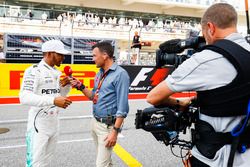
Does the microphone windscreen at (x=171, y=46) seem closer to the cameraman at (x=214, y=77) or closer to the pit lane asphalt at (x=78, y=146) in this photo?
the cameraman at (x=214, y=77)

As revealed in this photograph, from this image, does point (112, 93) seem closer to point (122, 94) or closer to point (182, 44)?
point (122, 94)

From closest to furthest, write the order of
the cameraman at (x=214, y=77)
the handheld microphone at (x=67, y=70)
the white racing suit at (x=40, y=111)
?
the cameraman at (x=214, y=77) < the white racing suit at (x=40, y=111) < the handheld microphone at (x=67, y=70)

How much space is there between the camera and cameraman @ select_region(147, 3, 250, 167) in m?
1.62

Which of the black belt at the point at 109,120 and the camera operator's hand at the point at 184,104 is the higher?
the camera operator's hand at the point at 184,104

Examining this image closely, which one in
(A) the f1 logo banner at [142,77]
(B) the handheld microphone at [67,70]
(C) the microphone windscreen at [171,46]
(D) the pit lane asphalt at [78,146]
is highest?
(C) the microphone windscreen at [171,46]

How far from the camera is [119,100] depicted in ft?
10.0

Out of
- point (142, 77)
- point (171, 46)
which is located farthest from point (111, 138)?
point (142, 77)

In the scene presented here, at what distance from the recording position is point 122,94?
3.05 m

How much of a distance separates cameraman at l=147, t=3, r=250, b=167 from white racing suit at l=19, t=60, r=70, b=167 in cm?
156

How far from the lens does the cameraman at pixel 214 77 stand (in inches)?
63.9

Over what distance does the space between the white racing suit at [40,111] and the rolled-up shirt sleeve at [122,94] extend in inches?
26.8

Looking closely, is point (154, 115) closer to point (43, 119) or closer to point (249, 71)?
point (249, 71)

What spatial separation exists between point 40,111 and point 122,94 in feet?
2.93

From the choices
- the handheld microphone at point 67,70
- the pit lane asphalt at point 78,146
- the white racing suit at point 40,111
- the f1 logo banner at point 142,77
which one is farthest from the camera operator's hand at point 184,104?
the f1 logo banner at point 142,77
